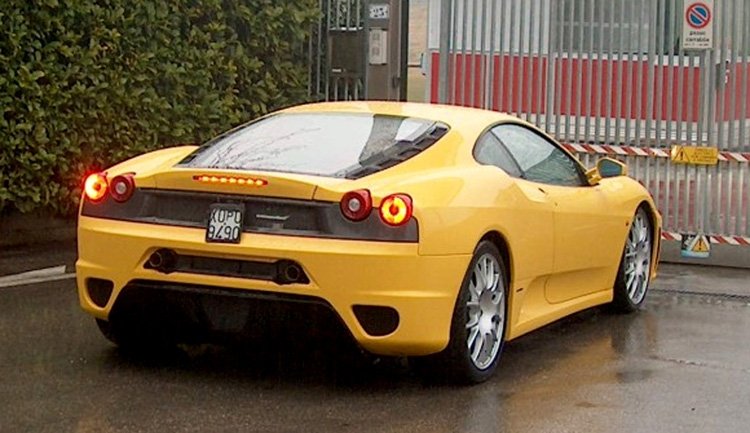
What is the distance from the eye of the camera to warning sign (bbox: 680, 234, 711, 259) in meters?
11.1

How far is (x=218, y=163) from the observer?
21.5 ft

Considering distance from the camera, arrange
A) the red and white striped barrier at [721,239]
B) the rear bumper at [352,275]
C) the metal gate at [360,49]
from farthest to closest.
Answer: the metal gate at [360,49] < the red and white striped barrier at [721,239] < the rear bumper at [352,275]

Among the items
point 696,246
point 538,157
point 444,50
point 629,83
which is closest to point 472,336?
point 538,157

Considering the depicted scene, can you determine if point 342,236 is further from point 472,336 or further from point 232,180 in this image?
point 472,336

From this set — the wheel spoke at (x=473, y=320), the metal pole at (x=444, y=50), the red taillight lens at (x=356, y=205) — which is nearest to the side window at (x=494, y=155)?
the wheel spoke at (x=473, y=320)

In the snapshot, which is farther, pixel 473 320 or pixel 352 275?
pixel 473 320

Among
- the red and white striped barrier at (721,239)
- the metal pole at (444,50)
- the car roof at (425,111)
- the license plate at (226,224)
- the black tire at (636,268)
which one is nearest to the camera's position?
the license plate at (226,224)

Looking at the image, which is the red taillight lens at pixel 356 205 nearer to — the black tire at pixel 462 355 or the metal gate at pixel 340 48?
the black tire at pixel 462 355

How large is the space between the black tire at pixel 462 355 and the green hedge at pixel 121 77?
16.2 feet

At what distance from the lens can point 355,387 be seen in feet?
20.6

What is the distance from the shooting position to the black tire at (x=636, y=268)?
8.42 metres

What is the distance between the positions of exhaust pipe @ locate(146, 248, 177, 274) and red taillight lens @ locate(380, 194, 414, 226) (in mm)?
1011

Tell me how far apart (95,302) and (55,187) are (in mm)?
4395

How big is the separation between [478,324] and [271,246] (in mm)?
1142
